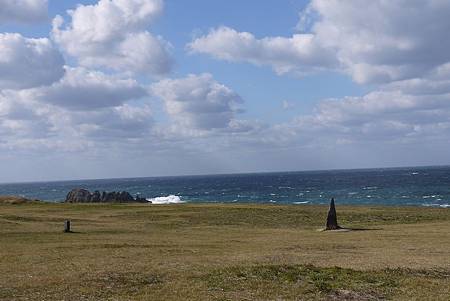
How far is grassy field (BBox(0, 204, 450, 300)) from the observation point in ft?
60.0

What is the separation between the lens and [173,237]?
122ft

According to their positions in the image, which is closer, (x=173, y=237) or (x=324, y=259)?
(x=324, y=259)

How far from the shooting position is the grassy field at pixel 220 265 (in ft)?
60.0

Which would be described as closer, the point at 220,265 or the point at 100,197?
the point at 220,265

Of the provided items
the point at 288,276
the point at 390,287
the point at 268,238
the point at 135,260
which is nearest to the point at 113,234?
the point at 268,238

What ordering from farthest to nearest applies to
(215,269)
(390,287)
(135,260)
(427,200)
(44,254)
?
(427,200)
(44,254)
(135,260)
(215,269)
(390,287)

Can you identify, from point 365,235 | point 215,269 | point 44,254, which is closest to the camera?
point 215,269

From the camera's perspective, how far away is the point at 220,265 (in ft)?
75.4

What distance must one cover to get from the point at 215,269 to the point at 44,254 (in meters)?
9.13

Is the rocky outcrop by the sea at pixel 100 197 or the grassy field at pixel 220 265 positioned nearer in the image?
the grassy field at pixel 220 265

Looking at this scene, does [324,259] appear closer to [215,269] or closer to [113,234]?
[215,269]

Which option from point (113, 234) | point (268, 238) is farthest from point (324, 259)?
point (113, 234)

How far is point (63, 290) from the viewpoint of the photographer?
18.0m

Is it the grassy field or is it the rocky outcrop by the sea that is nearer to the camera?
the grassy field
